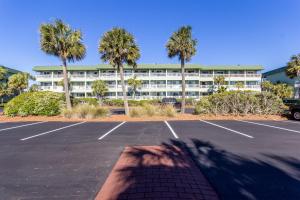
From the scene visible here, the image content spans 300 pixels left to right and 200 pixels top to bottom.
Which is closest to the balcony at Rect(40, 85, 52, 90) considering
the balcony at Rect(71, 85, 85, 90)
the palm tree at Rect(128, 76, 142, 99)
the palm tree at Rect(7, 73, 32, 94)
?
the palm tree at Rect(7, 73, 32, 94)

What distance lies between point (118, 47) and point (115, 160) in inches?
607

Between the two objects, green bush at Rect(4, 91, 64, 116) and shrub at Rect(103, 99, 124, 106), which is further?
shrub at Rect(103, 99, 124, 106)

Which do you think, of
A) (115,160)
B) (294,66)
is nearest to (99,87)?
(294,66)

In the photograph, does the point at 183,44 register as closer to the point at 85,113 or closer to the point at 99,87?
the point at 85,113

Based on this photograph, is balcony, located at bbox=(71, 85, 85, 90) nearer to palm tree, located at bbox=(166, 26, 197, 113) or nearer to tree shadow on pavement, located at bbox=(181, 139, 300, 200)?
palm tree, located at bbox=(166, 26, 197, 113)

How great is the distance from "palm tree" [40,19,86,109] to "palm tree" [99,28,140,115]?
2.45 metres

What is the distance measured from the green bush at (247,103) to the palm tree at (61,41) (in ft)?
46.2

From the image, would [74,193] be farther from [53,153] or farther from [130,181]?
[53,153]

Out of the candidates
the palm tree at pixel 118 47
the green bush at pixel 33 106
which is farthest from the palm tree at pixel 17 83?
the palm tree at pixel 118 47

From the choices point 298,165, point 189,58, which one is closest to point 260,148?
point 298,165

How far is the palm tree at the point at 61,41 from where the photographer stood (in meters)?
19.3

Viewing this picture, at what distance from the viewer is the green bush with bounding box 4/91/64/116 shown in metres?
18.8

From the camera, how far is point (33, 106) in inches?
746

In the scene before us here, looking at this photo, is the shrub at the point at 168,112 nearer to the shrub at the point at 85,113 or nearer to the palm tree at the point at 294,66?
the shrub at the point at 85,113
